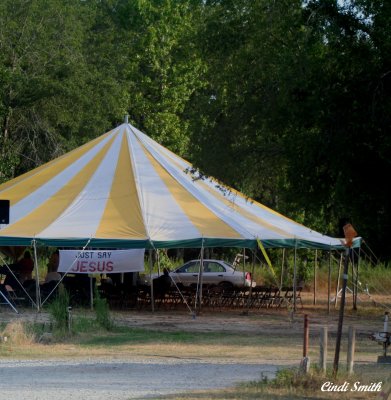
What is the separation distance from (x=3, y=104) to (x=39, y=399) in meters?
27.6

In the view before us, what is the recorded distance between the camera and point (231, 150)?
1856 cm

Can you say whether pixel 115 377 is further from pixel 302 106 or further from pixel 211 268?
pixel 211 268

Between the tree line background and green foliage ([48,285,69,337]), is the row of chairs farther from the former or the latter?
green foliage ([48,285,69,337])

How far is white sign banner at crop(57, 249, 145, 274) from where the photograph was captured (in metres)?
22.4

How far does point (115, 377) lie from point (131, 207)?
39.8 ft

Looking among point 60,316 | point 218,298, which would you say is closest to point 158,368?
point 60,316

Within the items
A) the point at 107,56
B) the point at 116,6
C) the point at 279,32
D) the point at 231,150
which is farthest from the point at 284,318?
the point at 116,6

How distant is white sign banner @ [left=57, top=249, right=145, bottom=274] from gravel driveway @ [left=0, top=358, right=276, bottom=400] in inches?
334

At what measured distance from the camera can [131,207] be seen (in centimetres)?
2383

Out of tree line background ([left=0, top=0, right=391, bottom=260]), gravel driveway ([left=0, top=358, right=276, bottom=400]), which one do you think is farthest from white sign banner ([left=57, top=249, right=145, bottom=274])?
gravel driveway ([left=0, top=358, right=276, bottom=400])

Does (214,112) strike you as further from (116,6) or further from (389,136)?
(116,6)

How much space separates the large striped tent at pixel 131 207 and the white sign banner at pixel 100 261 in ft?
1.26

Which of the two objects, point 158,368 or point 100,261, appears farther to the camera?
point 100,261

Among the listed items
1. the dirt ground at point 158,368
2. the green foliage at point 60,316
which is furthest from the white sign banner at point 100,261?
the green foliage at point 60,316
